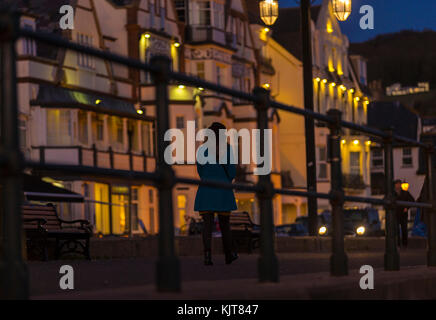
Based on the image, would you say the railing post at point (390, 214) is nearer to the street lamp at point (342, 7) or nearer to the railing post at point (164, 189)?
the railing post at point (164, 189)

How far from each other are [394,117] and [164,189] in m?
107

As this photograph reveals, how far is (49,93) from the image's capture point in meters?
55.6

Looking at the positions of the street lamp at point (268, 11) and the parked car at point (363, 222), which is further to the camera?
the parked car at point (363, 222)

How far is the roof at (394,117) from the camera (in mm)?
111938

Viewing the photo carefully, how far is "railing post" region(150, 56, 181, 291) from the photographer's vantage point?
289 inches

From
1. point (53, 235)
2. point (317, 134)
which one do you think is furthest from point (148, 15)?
point (53, 235)

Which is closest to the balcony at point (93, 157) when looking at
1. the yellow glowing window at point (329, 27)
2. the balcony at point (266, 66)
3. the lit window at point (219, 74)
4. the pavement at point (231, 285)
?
the lit window at point (219, 74)

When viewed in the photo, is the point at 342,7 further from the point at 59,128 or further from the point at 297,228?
the point at 59,128

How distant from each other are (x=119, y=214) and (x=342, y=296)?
51.9 metres

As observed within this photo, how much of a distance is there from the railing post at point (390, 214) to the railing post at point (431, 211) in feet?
4.83

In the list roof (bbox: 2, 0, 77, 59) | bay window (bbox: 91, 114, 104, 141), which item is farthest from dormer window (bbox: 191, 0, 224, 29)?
roof (bbox: 2, 0, 77, 59)

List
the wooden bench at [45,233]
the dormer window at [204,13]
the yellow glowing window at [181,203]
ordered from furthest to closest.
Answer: the dormer window at [204,13]
the yellow glowing window at [181,203]
the wooden bench at [45,233]

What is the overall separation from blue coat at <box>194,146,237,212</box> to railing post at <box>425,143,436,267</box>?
255cm
